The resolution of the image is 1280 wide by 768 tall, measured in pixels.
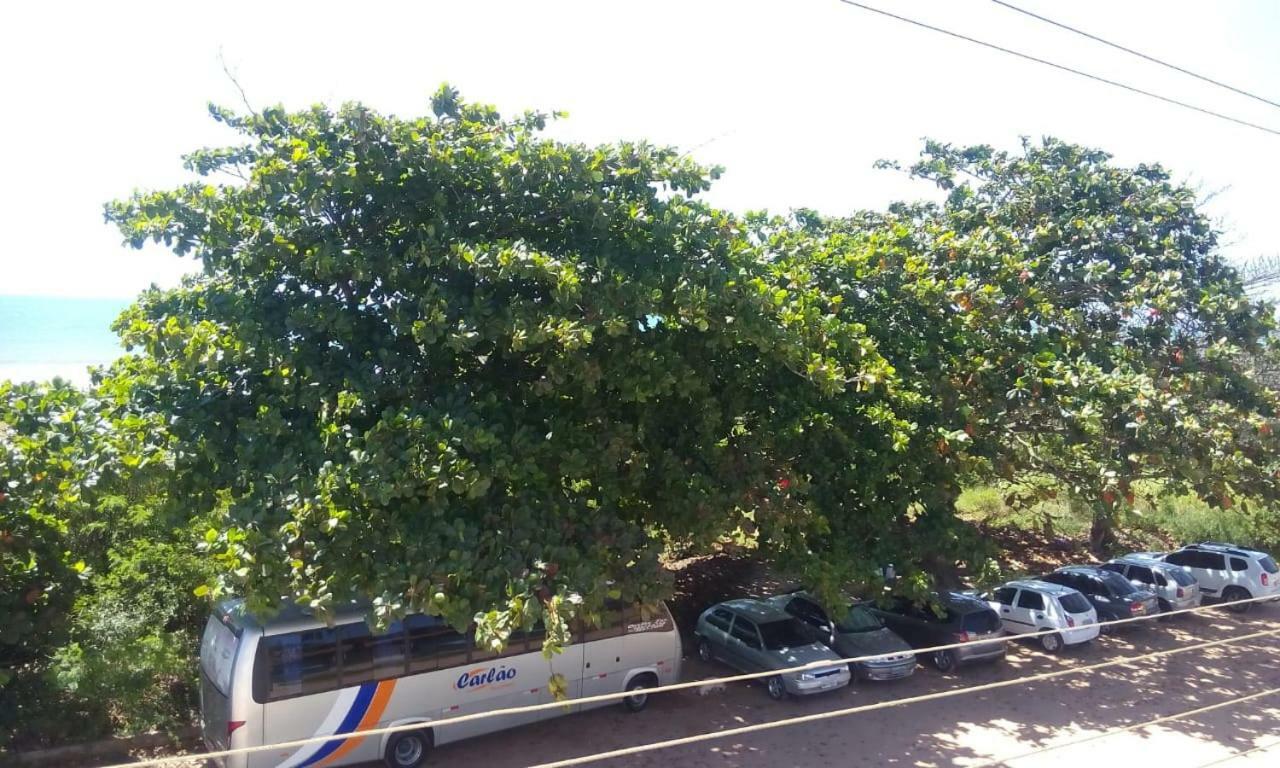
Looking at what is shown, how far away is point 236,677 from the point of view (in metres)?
7.38

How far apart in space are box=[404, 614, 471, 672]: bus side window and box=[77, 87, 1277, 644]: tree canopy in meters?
1.86

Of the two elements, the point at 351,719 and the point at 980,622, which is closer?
the point at 351,719

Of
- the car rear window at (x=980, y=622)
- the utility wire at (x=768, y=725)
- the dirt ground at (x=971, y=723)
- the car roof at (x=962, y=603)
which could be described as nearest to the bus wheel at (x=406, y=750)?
the dirt ground at (x=971, y=723)

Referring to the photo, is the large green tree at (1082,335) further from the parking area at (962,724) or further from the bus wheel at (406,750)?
the bus wheel at (406,750)

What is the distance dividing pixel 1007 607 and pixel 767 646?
541 cm

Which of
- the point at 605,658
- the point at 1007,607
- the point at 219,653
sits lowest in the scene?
the point at 1007,607

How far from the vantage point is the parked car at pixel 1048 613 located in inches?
Answer: 509

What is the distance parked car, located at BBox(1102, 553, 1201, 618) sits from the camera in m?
14.9

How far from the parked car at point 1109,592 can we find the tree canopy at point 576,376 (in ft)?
14.6

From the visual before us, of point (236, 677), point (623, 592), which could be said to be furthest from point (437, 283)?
point (236, 677)

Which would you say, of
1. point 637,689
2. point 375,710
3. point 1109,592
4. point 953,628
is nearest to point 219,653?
point 375,710

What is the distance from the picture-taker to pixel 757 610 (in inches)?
464

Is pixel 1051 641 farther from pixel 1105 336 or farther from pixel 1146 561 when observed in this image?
pixel 1105 336

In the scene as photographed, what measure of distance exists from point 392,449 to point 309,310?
1703mm
